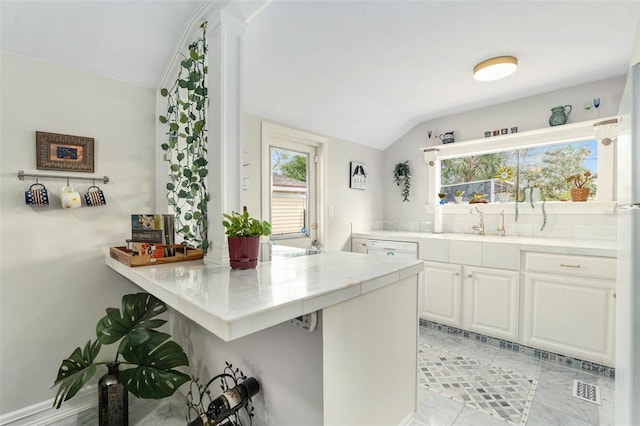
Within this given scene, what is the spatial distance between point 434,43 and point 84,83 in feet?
7.41

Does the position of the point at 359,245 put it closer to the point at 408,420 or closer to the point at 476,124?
the point at 476,124

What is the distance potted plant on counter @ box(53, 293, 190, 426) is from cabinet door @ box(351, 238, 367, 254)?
2.30m

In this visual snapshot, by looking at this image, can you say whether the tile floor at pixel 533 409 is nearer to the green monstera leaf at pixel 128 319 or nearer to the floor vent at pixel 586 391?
the floor vent at pixel 586 391

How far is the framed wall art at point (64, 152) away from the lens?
5.06 ft

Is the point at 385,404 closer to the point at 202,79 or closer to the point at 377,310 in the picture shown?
the point at 377,310

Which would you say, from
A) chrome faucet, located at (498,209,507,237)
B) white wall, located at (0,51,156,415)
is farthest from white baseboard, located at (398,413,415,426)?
chrome faucet, located at (498,209,507,237)

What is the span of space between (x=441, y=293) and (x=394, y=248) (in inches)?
24.7

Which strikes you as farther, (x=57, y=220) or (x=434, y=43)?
(x=434, y=43)

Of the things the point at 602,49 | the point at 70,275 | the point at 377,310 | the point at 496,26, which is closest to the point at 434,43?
the point at 496,26

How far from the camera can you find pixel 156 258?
1.42 metres

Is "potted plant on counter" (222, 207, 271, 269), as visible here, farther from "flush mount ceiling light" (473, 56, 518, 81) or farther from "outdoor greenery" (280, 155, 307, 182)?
"flush mount ceiling light" (473, 56, 518, 81)

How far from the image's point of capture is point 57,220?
5.26 feet

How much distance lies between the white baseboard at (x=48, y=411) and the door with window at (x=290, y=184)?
165cm

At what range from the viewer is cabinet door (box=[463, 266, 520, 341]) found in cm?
239
